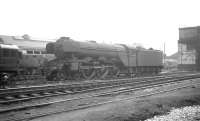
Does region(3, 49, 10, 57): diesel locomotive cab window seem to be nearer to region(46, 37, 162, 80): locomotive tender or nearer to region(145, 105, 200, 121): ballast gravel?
region(46, 37, 162, 80): locomotive tender

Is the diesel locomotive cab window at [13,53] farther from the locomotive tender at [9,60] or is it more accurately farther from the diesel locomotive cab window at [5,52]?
the diesel locomotive cab window at [5,52]

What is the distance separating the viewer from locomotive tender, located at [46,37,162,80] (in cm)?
1750

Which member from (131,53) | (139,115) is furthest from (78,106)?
(131,53)

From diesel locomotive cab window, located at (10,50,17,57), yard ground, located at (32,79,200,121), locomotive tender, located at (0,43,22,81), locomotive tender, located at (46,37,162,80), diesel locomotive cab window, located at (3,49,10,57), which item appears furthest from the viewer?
locomotive tender, located at (46,37,162,80)

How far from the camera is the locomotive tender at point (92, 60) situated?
1750 centimetres

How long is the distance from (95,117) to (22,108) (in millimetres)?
2324

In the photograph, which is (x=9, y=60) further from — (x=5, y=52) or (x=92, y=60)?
(x=92, y=60)

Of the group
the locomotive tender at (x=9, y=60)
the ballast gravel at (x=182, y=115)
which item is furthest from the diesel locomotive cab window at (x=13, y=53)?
the ballast gravel at (x=182, y=115)

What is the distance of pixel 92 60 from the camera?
19.4 meters

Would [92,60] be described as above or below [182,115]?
above

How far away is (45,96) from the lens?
9.95 metres

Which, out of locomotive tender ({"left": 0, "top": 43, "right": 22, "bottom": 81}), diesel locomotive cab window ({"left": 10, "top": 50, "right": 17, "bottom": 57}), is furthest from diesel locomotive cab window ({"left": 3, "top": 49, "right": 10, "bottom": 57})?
diesel locomotive cab window ({"left": 10, "top": 50, "right": 17, "bottom": 57})

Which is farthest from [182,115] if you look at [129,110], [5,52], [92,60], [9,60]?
[92,60]

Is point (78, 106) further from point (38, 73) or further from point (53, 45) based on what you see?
point (38, 73)
